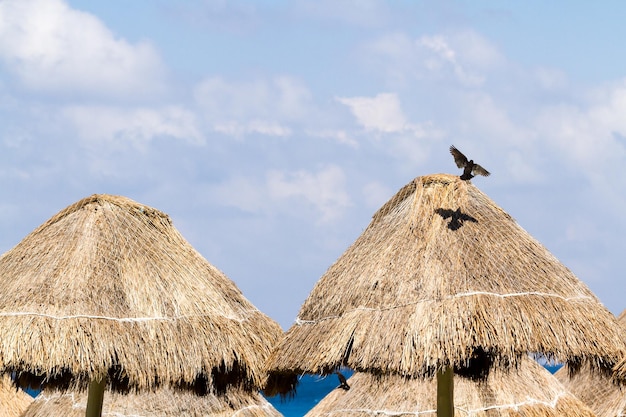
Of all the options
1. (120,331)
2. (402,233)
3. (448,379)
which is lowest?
(448,379)

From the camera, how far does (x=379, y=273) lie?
8672mm

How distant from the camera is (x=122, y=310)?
30.0ft

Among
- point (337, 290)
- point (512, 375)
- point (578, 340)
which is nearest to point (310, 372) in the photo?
point (337, 290)

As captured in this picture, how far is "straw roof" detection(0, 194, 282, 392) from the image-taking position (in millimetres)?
8797

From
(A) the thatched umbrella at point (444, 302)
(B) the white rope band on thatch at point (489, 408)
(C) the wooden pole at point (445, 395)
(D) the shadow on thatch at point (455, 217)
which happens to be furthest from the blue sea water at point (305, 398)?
(D) the shadow on thatch at point (455, 217)

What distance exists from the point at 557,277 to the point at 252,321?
331 centimetres

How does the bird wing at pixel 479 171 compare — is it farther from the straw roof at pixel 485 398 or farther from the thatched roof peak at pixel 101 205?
the straw roof at pixel 485 398

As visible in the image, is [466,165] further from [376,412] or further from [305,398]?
[305,398]

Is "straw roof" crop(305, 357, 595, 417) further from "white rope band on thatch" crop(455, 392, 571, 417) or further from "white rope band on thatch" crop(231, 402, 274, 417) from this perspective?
"white rope band on thatch" crop(231, 402, 274, 417)

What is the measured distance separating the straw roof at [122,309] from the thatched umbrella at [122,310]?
1 cm

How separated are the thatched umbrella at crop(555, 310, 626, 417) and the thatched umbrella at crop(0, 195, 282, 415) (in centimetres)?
497

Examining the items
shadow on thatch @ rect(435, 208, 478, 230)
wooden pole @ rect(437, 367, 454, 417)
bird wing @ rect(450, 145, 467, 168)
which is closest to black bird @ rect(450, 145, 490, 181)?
bird wing @ rect(450, 145, 467, 168)

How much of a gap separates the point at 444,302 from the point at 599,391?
6.69m

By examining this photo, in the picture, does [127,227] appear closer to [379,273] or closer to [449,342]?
[379,273]
